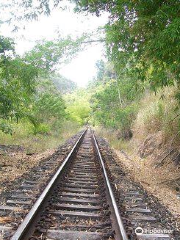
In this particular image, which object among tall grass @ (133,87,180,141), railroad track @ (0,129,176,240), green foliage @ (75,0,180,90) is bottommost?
railroad track @ (0,129,176,240)

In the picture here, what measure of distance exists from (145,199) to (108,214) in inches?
62.3

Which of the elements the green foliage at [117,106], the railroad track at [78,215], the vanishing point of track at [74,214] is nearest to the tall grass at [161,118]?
the green foliage at [117,106]

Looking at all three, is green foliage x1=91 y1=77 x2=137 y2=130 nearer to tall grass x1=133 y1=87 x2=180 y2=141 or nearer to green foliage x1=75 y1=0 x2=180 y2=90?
tall grass x1=133 y1=87 x2=180 y2=141

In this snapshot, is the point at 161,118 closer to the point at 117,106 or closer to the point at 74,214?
the point at 74,214

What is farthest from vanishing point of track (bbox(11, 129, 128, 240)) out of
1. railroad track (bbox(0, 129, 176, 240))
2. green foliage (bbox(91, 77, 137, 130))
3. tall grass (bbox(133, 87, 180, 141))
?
green foliage (bbox(91, 77, 137, 130))

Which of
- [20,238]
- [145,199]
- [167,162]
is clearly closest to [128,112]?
[167,162]

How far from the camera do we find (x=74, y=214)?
4.85 metres

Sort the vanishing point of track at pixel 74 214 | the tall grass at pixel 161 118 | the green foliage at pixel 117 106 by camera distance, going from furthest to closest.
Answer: the green foliage at pixel 117 106, the tall grass at pixel 161 118, the vanishing point of track at pixel 74 214

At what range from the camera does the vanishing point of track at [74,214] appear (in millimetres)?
4027

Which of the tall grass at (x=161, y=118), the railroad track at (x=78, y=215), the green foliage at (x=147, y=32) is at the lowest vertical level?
the railroad track at (x=78, y=215)

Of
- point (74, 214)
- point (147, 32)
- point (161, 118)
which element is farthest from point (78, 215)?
point (161, 118)

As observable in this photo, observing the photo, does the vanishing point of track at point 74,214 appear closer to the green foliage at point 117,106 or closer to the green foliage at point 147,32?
the green foliage at point 147,32

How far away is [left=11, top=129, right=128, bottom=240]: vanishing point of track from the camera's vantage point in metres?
4.03

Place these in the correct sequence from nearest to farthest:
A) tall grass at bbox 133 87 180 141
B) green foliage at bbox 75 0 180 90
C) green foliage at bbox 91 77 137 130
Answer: green foliage at bbox 75 0 180 90 < tall grass at bbox 133 87 180 141 < green foliage at bbox 91 77 137 130
